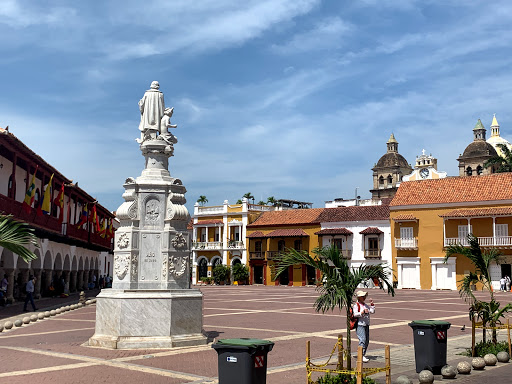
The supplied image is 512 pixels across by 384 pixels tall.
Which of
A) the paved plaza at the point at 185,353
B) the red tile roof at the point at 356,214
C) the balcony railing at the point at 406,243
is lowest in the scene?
the paved plaza at the point at 185,353

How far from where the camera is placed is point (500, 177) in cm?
4622

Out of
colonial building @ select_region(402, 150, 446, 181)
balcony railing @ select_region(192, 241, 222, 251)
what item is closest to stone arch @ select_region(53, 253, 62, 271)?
balcony railing @ select_region(192, 241, 222, 251)

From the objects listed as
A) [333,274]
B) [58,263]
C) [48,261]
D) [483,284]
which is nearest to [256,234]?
[58,263]

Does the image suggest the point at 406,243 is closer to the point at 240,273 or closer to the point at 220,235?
the point at 240,273

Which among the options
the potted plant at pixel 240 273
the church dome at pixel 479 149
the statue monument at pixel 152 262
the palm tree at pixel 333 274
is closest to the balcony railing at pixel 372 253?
the potted plant at pixel 240 273

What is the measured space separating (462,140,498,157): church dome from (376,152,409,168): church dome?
10.3 m

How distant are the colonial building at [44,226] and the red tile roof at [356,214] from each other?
2322cm

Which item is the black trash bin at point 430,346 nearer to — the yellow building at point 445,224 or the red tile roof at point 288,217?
the yellow building at point 445,224

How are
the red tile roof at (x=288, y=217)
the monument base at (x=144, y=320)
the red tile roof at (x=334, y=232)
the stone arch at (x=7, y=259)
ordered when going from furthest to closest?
1. the red tile roof at (x=288, y=217)
2. the red tile roof at (x=334, y=232)
3. the stone arch at (x=7, y=259)
4. the monument base at (x=144, y=320)

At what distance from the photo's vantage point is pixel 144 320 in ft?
38.3

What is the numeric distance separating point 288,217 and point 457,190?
65.1ft

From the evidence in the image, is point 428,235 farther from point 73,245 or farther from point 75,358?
point 75,358

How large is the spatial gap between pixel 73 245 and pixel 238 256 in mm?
28111

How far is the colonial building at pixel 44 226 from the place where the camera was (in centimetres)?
2398
